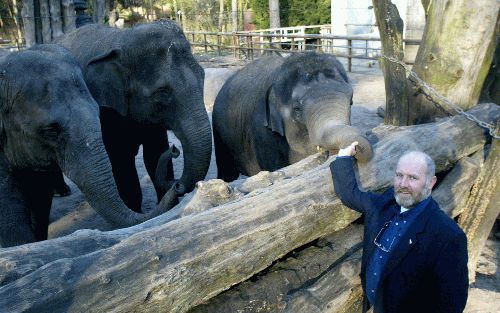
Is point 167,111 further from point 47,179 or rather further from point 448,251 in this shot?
point 448,251

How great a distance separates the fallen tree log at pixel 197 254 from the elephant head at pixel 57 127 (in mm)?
1175

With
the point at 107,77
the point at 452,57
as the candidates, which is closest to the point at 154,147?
the point at 107,77

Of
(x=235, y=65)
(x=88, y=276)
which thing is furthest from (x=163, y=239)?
(x=235, y=65)

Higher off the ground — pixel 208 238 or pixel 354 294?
pixel 208 238

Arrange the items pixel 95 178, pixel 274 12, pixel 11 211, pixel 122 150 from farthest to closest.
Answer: pixel 274 12 → pixel 122 150 → pixel 11 211 → pixel 95 178

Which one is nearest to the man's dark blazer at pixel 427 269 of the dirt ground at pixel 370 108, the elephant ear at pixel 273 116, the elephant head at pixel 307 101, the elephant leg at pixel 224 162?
the dirt ground at pixel 370 108

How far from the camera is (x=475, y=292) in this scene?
3748mm

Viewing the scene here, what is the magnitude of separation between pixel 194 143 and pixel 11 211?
65.4 inches

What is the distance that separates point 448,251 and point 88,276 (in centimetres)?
145

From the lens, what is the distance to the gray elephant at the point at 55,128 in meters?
3.83

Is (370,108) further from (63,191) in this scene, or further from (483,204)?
(483,204)

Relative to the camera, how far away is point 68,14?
358 inches

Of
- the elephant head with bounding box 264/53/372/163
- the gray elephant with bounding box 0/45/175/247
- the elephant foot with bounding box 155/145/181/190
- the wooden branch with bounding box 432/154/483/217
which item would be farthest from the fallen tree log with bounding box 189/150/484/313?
the elephant foot with bounding box 155/145/181/190

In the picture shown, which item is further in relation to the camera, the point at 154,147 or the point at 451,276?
the point at 154,147
